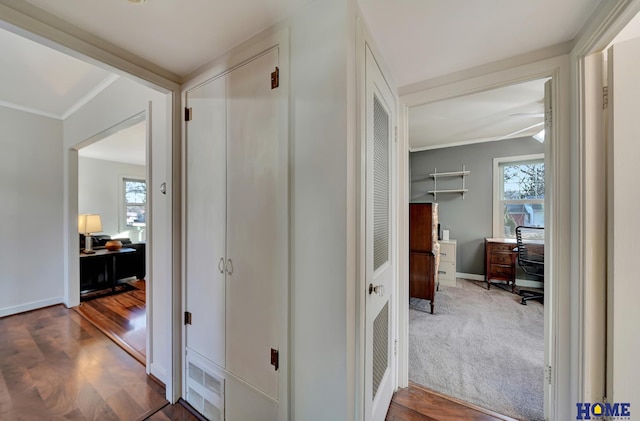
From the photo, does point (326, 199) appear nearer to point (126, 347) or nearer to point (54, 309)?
point (126, 347)

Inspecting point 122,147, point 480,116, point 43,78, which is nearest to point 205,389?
point 43,78

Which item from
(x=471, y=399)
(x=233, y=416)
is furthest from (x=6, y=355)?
(x=471, y=399)

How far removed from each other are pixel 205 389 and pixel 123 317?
2173mm

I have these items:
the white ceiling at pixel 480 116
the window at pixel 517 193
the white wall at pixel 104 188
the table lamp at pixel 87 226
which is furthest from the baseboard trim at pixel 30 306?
the window at pixel 517 193

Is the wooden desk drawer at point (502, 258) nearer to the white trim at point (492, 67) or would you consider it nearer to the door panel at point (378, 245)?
the door panel at point (378, 245)

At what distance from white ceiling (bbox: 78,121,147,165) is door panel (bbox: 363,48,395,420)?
3.46 m

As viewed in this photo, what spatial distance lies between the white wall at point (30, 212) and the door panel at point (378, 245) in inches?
169

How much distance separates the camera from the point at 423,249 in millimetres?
2822

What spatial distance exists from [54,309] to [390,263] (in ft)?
14.1

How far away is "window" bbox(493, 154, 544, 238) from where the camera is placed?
12.8 feet

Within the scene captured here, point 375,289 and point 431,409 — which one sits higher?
point 375,289

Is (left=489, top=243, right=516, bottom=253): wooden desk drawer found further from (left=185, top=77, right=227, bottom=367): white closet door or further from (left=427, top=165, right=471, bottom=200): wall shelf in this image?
(left=185, top=77, right=227, bottom=367): white closet door

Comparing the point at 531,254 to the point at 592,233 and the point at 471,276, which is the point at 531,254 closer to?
the point at 471,276

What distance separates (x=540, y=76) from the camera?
137 centimetres
